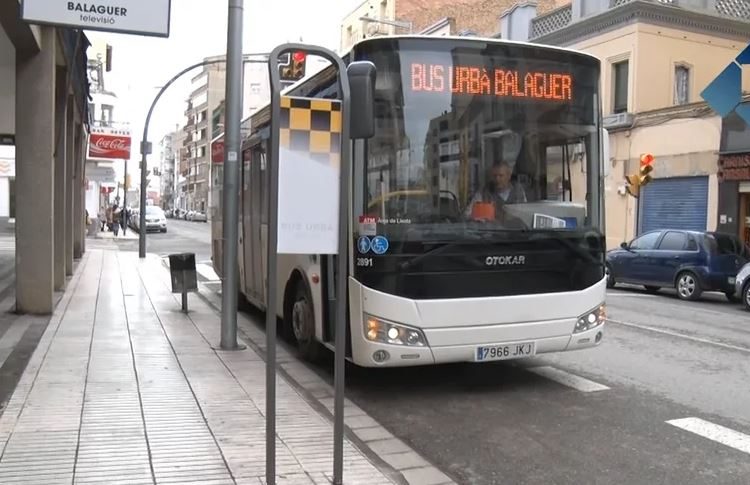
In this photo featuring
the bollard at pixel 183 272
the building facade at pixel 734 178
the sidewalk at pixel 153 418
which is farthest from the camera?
the building facade at pixel 734 178

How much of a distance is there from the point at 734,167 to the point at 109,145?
81.3ft

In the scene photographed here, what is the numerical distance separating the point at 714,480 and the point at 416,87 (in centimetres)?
366

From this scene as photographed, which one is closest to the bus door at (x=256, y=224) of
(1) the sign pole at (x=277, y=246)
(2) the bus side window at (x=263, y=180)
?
(2) the bus side window at (x=263, y=180)

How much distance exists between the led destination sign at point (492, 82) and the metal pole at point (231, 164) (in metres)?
2.79

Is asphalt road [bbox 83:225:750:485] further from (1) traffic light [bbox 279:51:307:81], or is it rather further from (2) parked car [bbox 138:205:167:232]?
(2) parked car [bbox 138:205:167:232]

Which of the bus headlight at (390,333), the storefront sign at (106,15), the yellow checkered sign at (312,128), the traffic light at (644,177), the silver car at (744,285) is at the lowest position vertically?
the silver car at (744,285)

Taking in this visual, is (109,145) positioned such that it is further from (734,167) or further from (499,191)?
(499,191)

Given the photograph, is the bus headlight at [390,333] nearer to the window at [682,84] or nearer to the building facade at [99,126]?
the building facade at [99,126]

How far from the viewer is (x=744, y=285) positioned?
1377 centimetres

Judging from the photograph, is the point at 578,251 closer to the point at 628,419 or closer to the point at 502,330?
Answer: the point at 502,330

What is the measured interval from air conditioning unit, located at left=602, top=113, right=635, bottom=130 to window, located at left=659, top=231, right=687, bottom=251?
26.0 feet

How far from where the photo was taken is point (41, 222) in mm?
9641

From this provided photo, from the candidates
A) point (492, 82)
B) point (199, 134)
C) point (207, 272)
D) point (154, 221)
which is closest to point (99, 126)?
point (154, 221)

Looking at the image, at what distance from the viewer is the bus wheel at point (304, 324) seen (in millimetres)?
7289
